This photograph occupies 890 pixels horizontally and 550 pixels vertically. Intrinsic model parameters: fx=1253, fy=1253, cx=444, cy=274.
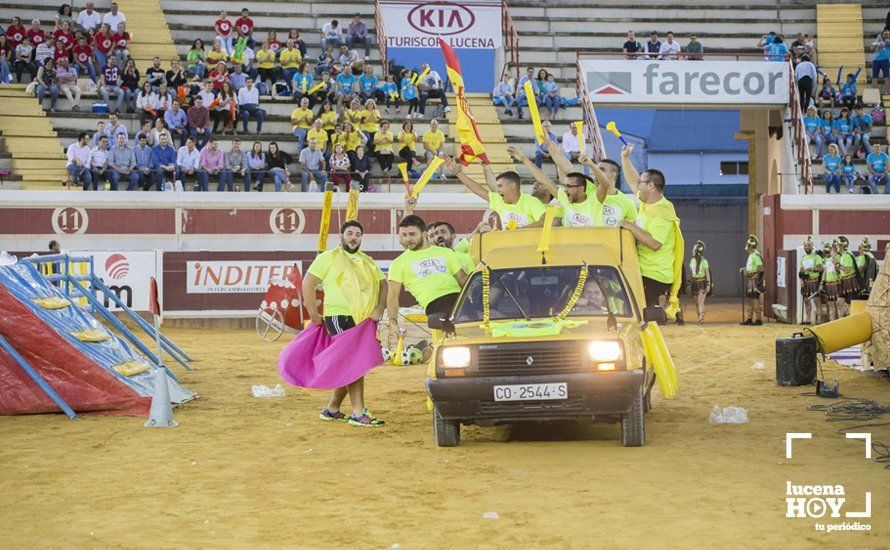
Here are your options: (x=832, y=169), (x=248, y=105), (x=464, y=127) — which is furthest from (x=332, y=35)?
(x=464, y=127)

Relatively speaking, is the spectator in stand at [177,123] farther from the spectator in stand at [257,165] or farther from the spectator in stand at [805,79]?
the spectator in stand at [805,79]

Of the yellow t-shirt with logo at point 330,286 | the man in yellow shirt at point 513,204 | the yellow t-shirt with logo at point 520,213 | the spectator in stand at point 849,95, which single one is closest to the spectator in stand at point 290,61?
the spectator in stand at point 849,95

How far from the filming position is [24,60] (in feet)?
102

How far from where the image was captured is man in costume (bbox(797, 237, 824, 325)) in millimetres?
27141

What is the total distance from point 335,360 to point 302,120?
Result: 1865 centimetres

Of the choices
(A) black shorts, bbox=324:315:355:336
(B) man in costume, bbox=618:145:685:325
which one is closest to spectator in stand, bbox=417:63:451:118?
(B) man in costume, bbox=618:145:685:325

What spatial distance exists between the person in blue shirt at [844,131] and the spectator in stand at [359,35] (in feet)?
41.0

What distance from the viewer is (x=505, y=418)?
10.2 m

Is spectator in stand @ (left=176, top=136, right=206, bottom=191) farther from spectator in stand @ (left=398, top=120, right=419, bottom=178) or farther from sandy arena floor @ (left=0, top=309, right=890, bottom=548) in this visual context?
sandy arena floor @ (left=0, top=309, right=890, bottom=548)

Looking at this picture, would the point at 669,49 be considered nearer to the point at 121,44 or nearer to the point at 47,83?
the point at 121,44

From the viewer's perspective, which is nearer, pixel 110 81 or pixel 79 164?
pixel 79 164

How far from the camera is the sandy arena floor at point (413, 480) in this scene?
750cm

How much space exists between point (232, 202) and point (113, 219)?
8.24 feet

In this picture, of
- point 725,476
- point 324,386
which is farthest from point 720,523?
point 324,386
